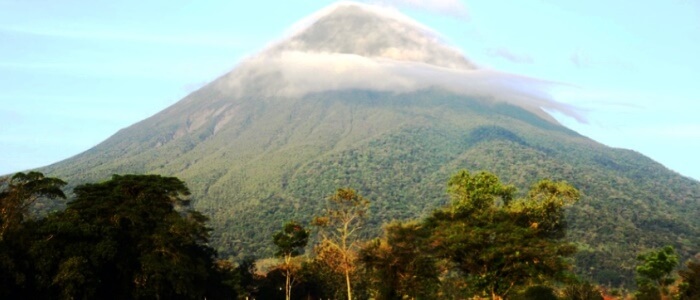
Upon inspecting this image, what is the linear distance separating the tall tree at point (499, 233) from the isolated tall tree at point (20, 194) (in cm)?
2326

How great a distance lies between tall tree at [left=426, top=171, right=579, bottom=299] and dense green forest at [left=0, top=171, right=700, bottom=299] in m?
0.08

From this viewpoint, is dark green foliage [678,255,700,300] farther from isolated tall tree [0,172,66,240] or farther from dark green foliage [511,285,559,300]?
isolated tall tree [0,172,66,240]

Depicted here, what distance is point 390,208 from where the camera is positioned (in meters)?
145

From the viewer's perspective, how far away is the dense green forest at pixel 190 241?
35938 mm

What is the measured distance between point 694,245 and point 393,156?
285 ft

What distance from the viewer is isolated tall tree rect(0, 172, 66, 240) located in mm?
37031

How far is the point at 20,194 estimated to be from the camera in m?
38.3

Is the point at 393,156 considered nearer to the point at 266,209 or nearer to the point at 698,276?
the point at 266,209

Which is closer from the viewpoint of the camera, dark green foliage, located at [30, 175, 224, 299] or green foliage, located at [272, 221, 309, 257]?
dark green foliage, located at [30, 175, 224, 299]

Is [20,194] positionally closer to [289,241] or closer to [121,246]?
[121,246]

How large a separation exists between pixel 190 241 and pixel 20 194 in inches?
399

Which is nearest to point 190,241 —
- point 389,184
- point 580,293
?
point 580,293

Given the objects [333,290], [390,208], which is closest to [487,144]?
[390,208]

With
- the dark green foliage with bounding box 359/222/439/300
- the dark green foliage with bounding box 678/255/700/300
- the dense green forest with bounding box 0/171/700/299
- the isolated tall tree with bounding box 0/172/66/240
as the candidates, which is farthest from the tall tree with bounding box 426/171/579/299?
the isolated tall tree with bounding box 0/172/66/240
